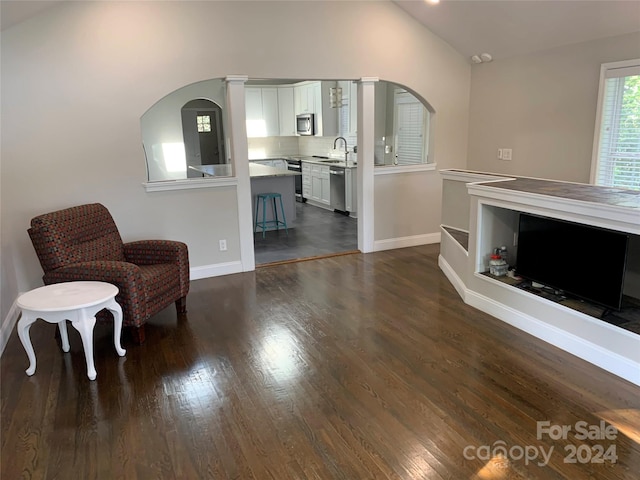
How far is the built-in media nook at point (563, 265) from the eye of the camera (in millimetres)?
2846

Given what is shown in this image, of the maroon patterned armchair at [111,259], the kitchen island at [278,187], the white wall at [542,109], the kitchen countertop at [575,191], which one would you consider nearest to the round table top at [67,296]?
the maroon patterned armchair at [111,259]

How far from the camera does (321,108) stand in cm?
881

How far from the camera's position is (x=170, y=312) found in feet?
13.4

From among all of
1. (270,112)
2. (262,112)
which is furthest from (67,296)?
(270,112)

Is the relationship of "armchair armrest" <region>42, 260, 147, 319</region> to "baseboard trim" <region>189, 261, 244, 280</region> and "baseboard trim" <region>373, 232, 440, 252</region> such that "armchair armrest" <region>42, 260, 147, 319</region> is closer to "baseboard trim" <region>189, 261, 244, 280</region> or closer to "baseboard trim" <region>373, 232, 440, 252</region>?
"baseboard trim" <region>189, 261, 244, 280</region>

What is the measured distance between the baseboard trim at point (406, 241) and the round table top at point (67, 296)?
134 inches

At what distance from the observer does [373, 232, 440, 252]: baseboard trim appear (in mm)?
5852

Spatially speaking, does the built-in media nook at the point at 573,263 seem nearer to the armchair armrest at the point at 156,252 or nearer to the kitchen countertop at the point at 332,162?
the armchair armrest at the point at 156,252

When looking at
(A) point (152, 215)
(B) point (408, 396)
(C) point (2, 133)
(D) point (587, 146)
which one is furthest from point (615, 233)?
(C) point (2, 133)

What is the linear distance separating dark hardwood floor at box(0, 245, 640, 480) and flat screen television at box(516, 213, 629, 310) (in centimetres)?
45

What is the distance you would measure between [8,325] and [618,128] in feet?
17.9

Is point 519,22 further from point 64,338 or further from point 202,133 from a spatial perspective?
point 202,133

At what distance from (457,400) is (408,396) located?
274 mm

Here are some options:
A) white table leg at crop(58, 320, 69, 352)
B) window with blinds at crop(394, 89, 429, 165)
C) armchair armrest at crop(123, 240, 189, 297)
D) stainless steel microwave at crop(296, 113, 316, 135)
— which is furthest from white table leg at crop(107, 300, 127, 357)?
stainless steel microwave at crop(296, 113, 316, 135)
